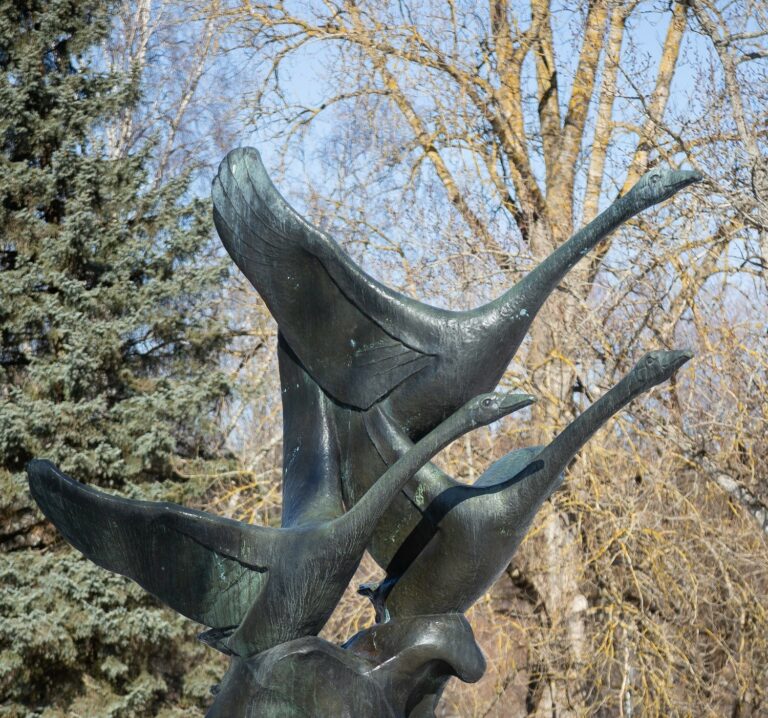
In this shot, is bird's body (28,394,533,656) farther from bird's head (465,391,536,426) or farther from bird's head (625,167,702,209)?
bird's head (625,167,702,209)

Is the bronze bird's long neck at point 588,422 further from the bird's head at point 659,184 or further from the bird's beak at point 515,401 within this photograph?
the bird's head at point 659,184

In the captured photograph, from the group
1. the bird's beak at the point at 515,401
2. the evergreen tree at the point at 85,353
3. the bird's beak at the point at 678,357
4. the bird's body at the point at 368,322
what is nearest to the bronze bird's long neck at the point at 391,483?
the bird's beak at the point at 515,401

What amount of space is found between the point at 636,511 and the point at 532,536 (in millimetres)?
1362

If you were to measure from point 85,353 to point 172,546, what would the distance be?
799 centimetres

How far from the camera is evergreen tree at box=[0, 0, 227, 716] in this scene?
10805 mm

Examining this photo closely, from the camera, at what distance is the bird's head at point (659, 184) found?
394 centimetres

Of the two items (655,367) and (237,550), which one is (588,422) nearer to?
(655,367)

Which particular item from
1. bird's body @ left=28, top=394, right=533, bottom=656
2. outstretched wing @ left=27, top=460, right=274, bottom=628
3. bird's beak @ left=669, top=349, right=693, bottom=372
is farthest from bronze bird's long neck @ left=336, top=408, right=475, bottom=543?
bird's beak @ left=669, top=349, right=693, bottom=372

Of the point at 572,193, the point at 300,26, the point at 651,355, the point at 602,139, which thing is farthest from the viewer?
the point at 300,26

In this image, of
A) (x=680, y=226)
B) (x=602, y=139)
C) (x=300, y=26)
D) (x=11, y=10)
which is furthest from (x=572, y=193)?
(x=11, y=10)

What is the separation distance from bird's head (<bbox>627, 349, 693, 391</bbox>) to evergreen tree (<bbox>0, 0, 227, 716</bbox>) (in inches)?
313

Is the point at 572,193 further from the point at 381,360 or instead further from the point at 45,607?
the point at 381,360

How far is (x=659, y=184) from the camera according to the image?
12.9 feet

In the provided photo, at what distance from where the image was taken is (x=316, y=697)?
12.1ft
